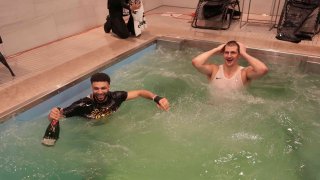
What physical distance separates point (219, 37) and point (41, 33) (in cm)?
282

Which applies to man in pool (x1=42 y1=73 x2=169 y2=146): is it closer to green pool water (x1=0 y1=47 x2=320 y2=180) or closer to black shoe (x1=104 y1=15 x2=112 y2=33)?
green pool water (x1=0 y1=47 x2=320 y2=180)

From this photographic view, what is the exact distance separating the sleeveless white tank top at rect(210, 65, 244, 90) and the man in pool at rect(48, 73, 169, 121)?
34.0 inches

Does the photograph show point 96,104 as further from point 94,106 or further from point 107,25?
point 107,25

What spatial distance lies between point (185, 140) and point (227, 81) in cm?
84

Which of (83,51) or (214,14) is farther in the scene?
(214,14)

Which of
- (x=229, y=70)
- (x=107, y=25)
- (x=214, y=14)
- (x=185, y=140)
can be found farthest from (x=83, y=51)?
(x=214, y=14)

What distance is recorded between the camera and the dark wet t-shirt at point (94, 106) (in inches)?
119

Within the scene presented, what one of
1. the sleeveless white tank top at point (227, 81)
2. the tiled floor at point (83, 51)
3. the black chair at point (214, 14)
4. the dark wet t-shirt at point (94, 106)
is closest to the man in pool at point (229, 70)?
the sleeveless white tank top at point (227, 81)

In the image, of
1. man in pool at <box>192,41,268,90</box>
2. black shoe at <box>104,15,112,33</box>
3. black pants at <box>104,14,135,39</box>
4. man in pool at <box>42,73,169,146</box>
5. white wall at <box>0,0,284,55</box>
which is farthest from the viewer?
black shoe at <box>104,15,112,33</box>

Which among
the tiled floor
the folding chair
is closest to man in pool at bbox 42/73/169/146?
the tiled floor

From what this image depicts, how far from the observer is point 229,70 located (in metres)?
3.57

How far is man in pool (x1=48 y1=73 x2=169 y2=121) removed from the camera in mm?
2867

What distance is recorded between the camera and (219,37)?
555 cm

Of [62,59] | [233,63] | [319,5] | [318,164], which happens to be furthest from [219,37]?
[318,164]
